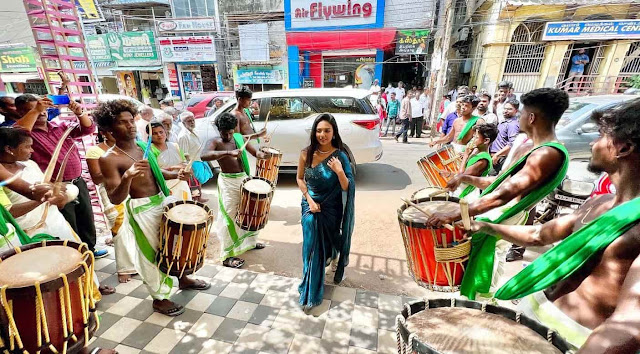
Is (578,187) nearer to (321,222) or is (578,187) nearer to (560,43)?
(321,222)

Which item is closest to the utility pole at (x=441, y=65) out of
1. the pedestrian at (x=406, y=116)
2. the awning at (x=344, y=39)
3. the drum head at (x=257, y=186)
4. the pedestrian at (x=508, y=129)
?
the pedestrian at (x=406, y=116)

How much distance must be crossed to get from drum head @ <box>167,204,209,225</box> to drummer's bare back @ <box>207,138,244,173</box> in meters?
1.03

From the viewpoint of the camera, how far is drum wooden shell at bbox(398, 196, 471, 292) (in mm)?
1988

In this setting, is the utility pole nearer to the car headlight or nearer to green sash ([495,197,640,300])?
the car headlight

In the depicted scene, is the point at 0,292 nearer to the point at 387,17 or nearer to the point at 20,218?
the point at 20,218

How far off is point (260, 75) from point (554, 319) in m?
17.9

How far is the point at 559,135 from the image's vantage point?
533cm

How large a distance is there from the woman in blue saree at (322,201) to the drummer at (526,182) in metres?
1.14

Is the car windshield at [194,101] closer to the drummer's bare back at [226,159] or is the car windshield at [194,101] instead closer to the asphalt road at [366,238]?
the asphalt road at [366,238]

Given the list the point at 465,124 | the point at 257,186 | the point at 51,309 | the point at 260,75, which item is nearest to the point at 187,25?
the point at 260,75

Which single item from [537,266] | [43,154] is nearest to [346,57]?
[43,154]

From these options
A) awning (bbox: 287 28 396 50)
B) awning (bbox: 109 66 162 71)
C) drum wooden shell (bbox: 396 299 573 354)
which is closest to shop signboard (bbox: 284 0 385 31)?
awning (bbox: 287 28 396 50)

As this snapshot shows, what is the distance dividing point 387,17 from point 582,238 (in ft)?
50.8

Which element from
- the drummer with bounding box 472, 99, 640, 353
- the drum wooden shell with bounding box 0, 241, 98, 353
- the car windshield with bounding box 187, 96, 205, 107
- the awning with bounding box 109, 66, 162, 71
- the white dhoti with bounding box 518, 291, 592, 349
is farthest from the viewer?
Result: the awning with bounding box 109, 66, 162, 71
